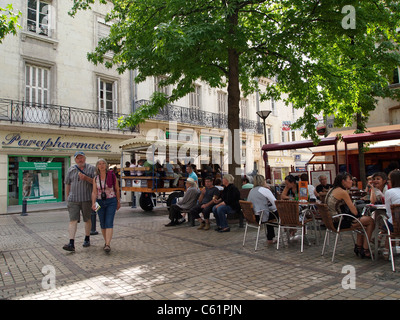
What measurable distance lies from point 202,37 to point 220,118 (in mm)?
17369

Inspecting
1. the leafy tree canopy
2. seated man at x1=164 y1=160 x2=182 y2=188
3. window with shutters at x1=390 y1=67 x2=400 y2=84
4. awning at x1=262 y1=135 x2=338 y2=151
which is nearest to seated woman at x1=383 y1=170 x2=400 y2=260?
the leafy tree canopy

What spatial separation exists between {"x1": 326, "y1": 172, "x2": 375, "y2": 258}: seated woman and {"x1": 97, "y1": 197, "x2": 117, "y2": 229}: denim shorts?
3.83 m

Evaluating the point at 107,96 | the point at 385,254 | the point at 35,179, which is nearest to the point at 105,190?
the point at 385,254

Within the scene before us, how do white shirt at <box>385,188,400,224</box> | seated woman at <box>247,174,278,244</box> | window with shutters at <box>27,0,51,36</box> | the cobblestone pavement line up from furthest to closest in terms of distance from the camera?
window with shutters at <box>27,0,51,36</box>
seated woman at <box>247,174,278,244</box>
white shirt at <box>385,188,400,224</box>
the cobblestone pavement

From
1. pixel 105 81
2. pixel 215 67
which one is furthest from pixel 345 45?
pixel 105 81

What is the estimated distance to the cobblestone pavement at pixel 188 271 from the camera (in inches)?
144

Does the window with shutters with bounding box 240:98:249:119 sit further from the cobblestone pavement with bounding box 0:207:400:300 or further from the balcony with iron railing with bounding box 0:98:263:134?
the cobblestone pavement with bounding box 0:207:400:300

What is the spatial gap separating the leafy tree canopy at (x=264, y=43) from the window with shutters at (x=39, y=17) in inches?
316

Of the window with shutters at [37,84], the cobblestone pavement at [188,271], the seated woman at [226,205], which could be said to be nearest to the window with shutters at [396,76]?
the cobblestone pavement at [188,271]

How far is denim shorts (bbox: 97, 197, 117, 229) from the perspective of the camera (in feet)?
19.3

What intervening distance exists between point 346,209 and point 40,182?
14.6m

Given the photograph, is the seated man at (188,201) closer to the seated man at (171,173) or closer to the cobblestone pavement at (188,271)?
the cobblestone pavement at (188,271)

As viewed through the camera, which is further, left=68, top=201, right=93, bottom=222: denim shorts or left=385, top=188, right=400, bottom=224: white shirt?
left=68, top=201, right=93, bottom=222: denim shorts
